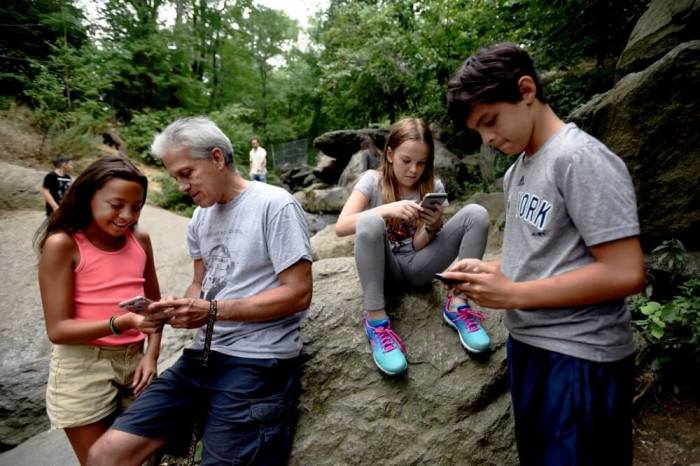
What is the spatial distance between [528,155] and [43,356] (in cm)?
414

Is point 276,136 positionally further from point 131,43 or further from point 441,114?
point 441,114

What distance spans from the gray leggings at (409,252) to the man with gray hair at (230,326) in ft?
1.11

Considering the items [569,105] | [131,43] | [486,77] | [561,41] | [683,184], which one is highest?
[131,43]

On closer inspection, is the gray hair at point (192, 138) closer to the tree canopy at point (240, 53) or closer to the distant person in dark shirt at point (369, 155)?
the tree canopy at point (240, 53)

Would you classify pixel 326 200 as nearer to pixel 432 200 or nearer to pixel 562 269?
pixel 432 200

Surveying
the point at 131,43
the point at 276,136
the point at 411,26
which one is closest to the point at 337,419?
the point at 411,26

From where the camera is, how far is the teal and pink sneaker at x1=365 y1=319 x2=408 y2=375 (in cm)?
177

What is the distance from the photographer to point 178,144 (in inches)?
65.4

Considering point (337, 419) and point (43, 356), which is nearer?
point (337, 419)

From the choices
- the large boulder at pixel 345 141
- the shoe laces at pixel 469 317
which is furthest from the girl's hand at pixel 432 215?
the large boulder at pixel 345 141

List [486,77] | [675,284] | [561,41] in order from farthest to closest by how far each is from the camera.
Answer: [561,41]
[675,284]
[486,77]

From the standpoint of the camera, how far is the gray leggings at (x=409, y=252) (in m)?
1.88

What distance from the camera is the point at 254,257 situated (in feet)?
5.57

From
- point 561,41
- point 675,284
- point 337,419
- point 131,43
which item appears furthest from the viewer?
point 131,43
